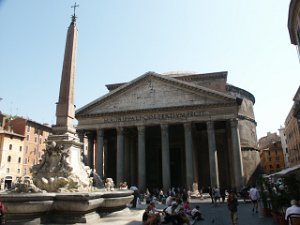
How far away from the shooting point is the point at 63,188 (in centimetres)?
728

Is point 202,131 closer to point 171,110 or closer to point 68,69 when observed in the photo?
point 171,110

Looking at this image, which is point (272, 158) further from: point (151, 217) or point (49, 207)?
point (49, 207)

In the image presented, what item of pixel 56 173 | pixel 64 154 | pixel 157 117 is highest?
pixel 157 117

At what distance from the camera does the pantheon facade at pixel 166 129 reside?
77.4 ft

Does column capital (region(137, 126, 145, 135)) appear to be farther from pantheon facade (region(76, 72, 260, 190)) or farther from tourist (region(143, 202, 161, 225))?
tourist (region(143, 202, 161, 225))

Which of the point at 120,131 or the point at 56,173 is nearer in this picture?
the point at 56,173

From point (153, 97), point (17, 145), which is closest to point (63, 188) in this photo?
point (153, 97)

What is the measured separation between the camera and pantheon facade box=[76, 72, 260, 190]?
77.4 feet

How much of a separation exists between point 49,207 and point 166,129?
61.0ft

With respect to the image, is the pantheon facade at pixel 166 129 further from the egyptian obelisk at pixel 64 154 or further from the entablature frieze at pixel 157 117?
the egyptian obelisk at pixel 64 154

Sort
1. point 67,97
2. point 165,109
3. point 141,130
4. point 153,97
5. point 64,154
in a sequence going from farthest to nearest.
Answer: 1. point 153,97
2. point 141,130
3. point 165,109
4. point 67,97
5. point 64,154

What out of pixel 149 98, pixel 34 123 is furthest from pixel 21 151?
pixel 149 98

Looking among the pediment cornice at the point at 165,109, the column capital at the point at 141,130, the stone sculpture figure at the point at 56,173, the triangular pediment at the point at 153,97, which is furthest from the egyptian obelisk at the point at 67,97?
the column capital at the point at 141,130

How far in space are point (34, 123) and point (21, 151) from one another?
433cm
